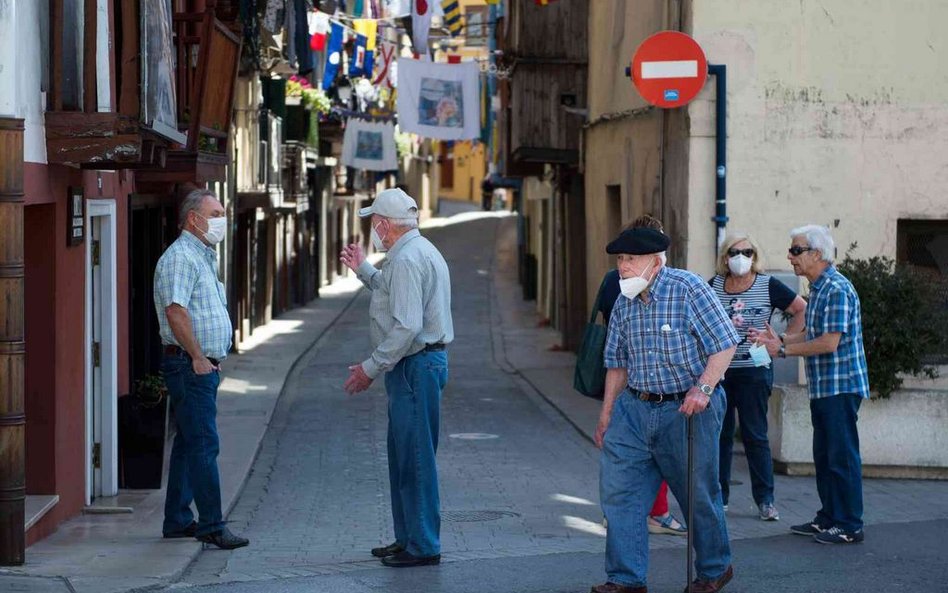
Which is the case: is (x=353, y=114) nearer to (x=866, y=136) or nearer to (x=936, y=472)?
(x=866, y=136)

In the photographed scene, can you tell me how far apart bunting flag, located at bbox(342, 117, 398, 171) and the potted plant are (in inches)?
1150

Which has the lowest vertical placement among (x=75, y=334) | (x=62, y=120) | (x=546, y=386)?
(x=546, y=386)

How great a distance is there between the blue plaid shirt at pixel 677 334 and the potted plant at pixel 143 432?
15.9 ft

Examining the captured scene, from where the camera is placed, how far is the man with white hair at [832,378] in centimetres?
938

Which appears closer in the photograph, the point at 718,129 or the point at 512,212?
the point at 718,129

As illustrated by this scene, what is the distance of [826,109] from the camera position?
14.6 metres

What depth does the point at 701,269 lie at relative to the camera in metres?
14.8

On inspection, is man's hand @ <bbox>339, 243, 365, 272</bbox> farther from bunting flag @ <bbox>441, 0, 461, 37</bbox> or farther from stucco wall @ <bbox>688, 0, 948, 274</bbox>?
bunting flag @ <bbox>441, 0, 461, 37</bbox>

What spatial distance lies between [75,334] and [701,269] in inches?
255

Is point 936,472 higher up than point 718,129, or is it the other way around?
point 718,129

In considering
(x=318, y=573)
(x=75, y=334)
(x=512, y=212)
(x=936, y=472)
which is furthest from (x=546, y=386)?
(x=512, y=212)

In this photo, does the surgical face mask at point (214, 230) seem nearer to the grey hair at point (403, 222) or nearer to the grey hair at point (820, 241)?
the grey hair at point (403, 222)

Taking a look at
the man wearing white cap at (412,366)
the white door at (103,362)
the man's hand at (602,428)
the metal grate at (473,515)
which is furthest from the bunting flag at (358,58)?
the man's hand at (602,428)

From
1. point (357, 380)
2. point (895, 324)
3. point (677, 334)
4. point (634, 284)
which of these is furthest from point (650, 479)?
point (895, 324)
